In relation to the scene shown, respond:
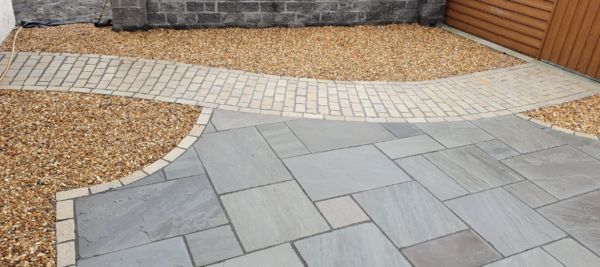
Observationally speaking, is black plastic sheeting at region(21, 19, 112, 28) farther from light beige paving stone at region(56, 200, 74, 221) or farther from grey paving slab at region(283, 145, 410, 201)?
grey paving slab at region(283, 145, 410, 201)

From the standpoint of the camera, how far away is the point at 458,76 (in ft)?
18.9

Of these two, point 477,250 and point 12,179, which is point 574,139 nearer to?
point 477,250

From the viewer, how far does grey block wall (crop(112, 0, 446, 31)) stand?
627cm

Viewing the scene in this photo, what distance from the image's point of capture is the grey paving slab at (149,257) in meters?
2.66

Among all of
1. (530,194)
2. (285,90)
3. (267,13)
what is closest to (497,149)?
(530,194)

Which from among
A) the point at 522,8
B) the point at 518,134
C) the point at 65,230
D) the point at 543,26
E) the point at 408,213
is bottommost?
the point at 65,230

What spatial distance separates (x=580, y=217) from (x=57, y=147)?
4094 millimetres

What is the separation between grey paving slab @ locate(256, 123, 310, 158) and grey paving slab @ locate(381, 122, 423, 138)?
3.17 ft

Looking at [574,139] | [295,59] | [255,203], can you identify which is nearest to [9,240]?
[255,203]

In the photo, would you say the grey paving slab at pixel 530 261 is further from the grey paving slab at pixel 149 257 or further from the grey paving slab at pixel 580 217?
the grey paving slab at pixel 149 257

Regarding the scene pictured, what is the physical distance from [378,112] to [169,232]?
2.58 meters

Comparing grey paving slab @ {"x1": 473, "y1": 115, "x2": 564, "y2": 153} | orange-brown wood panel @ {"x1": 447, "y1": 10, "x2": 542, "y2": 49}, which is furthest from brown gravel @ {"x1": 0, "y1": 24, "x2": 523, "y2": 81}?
grey paving slab @ {"x1": 473, "y1": 115, "x2": 564, "y2": 153}

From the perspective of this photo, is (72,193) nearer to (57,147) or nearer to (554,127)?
(57,147)

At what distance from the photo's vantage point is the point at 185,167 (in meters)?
3.61
